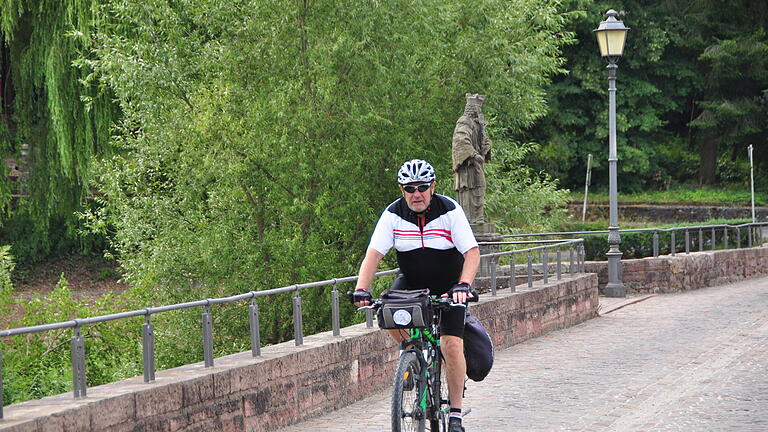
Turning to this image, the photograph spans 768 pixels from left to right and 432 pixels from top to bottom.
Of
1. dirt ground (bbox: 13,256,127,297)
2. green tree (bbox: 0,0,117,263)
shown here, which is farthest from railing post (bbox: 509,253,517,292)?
dirt ground (bbox: 13,256,127,297)

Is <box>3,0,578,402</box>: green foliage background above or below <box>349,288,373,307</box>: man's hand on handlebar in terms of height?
above

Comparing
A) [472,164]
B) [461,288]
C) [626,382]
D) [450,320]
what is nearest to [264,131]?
[472,164]

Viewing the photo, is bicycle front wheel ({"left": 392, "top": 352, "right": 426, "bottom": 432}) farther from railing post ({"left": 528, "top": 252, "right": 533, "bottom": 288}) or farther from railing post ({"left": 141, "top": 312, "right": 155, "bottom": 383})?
railing post ({"left": 528, "top": 252, "right": 533, "bottom": 288})

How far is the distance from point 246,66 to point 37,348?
1316cm

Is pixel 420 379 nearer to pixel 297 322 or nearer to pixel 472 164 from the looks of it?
pixel 297 322

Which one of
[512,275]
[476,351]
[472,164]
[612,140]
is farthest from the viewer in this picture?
[612,140]

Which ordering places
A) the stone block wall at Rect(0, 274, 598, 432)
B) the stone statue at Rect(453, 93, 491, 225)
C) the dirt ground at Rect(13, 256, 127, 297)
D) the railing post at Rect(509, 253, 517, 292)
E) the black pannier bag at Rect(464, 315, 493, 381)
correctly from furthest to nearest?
1. the dirt ground at Rect(13, 256, 127, 297)
2. the stone statue at Rect(453, 93, 491, 225)
3. the railing post at Rect(509, 253, 517, 292)
4. the black pannier bag at Rect(464, 315, 493, 381)
5. the stone block wall at Rect(0, 274, 598, 432)

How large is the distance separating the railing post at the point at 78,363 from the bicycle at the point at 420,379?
183 centimetres

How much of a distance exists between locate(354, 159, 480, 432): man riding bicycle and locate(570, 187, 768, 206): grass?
41085 mm

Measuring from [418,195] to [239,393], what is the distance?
8.23 feet

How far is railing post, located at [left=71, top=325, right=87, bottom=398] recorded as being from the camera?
7395 mm

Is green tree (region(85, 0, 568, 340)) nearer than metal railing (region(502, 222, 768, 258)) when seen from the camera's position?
Yes

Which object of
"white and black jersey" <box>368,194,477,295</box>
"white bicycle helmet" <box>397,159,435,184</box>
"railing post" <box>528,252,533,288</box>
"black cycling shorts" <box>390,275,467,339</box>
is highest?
"white bicycle helmet" <box>397,159,435,184</box>

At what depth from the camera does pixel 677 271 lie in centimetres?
2442
